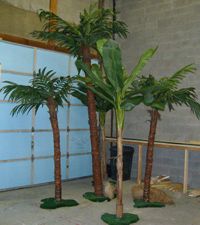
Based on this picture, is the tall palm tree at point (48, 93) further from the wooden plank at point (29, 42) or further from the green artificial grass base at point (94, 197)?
the wooden plank at point (29, 42)

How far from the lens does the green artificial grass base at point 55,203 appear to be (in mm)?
4695

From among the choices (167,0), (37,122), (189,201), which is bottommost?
(189,201)

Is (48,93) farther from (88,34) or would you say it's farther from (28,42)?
(28,42)

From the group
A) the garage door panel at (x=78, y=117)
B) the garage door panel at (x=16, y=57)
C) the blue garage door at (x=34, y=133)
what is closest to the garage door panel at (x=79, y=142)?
the blue garage door at (x=34, y=133)

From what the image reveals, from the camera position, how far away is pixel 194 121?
646 centimetres

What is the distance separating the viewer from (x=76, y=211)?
181 inches

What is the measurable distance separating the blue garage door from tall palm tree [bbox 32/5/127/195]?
75 cm

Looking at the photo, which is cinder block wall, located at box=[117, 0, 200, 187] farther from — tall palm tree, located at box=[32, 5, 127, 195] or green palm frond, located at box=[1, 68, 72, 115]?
green palm frond, located at box=[1, 68, 72, 115]

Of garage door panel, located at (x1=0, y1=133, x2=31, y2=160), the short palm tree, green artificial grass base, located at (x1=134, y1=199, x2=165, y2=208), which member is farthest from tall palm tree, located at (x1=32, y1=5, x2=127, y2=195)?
garage door panel, located at (x1=0, y1=133, x2=31, y2=160)

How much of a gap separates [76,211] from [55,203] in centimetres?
40

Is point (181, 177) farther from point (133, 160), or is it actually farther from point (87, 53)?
point (87, 53)

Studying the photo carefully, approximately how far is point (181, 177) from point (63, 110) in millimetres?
2772

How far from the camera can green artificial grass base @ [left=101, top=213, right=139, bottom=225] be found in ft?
13.4

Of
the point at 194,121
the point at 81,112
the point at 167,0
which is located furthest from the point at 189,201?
the point at 167,0
